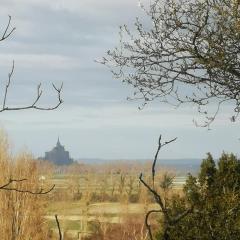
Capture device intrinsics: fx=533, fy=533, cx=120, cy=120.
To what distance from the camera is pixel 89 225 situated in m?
66.6

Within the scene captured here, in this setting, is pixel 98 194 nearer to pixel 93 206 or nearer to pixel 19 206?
pixel 93 206

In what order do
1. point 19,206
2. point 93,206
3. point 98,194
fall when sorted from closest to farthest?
point 19,206 → point 93,206 → point 98,194

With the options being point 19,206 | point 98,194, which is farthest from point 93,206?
point 19,206

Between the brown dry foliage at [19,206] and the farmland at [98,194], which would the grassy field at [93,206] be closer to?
the farmland at [98,194]

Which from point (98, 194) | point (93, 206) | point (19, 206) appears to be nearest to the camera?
point (19, 206)

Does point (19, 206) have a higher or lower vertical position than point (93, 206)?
higher

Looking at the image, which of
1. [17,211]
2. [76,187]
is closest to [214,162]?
[17,211]

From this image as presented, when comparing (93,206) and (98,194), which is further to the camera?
(98,194)

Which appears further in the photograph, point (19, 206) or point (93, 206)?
point (93, 206)

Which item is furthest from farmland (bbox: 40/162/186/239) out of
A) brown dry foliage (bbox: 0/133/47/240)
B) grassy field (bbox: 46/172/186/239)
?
brown dry foliage (bbox: 0/133/47/240)

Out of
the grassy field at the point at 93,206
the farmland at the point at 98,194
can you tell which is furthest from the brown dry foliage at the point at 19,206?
the farmland at the point at 98,194

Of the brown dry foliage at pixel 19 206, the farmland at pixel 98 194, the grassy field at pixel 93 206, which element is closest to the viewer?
the brown dry foliage at pixel 19 206

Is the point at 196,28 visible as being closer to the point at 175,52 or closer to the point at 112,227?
the point at 175,52

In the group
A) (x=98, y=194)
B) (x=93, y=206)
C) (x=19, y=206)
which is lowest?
(x=93, y=206)
